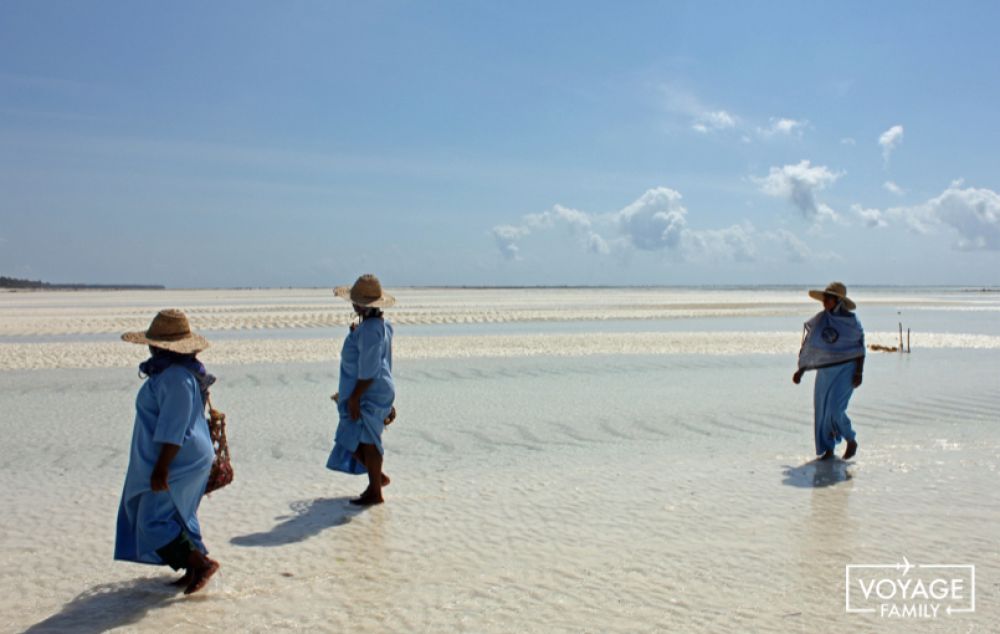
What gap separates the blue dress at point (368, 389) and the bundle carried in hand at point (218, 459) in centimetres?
125

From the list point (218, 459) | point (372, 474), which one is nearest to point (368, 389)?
point (372, 474)

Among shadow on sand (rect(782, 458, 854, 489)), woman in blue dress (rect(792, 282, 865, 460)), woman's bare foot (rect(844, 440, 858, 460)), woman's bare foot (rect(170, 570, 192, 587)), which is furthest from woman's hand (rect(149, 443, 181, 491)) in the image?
woman's bare foot (rect(844, 440, 858, 460))

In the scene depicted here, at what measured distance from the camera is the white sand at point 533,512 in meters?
4.14

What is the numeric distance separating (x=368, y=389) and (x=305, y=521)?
3.44 feet

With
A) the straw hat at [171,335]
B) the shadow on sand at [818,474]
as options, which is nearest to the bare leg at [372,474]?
the straw hat at [171,335]

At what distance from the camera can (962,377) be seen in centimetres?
1338

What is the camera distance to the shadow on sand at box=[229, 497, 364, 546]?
5.24m

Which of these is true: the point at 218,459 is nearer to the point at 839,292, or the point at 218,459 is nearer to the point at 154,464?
the point at 154,464

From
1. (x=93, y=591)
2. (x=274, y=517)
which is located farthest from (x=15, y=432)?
(x=93, y=591)

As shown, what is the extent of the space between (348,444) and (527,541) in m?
1.59

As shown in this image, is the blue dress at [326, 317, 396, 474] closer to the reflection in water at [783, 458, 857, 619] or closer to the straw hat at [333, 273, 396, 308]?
the straw hat at [333, 273, 396, 308]

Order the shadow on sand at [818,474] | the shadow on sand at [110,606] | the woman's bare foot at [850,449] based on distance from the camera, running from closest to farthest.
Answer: the shadow on sand at [110,606]
the shadow on sand at [818,474]
the woman's bare foot at [850,449]

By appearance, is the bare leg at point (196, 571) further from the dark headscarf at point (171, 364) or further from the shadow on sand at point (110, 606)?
the dark headscarf at point (171, 364)

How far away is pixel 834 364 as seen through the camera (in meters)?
7.64
